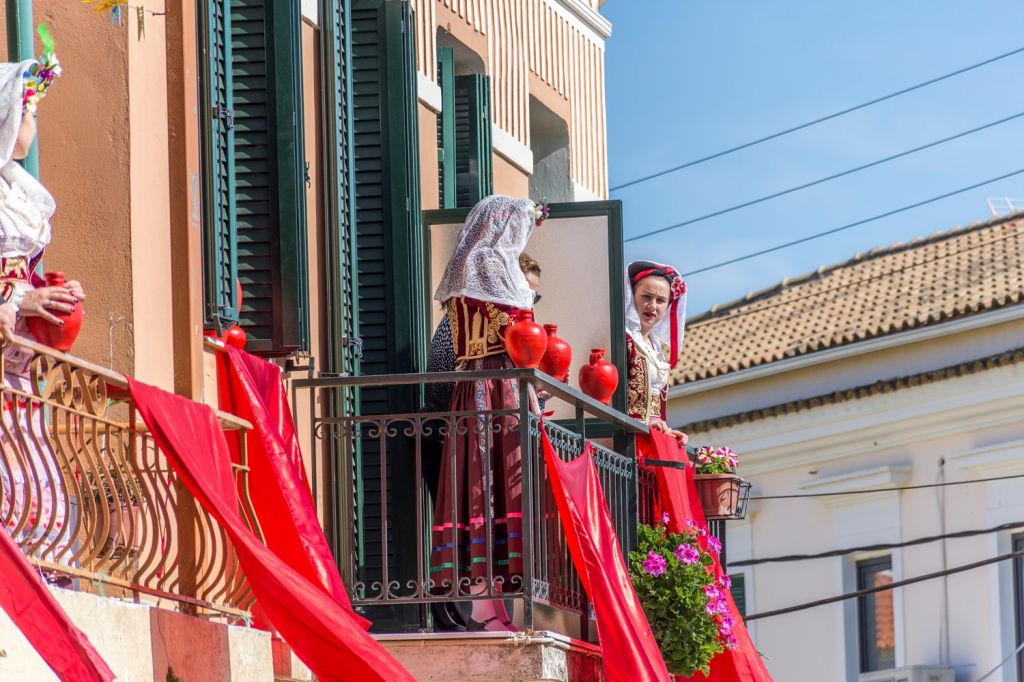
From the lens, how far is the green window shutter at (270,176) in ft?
31.7

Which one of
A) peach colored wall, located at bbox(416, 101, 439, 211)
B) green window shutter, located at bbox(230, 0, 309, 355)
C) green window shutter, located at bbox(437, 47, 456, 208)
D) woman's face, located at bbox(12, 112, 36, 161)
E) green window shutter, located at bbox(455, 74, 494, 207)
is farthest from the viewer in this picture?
green window shutter, located at bbox(455, 74, 494, 207)

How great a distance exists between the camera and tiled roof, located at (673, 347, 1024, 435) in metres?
20.7

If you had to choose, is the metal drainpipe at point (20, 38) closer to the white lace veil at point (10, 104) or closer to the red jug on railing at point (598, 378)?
the white lace veil at point (10, 104)

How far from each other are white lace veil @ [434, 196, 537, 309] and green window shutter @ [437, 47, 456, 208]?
2385 mm

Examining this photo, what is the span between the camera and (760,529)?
23.1 m

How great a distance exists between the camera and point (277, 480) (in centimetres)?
880

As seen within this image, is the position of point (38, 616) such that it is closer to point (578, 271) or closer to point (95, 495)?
point (95, 495)

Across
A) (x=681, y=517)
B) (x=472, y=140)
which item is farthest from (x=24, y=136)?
(x=472, y=140)

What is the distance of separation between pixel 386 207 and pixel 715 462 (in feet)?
A: 7.60

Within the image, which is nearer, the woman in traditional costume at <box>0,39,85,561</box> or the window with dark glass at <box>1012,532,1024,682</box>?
the woman in traditional costume at <box>0,39,85,561</box>

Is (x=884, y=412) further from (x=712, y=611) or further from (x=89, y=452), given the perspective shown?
(x=89, y=452)

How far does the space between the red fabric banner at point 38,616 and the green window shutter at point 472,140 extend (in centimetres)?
726

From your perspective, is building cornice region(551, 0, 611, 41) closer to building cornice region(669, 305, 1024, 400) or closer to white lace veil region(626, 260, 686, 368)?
white lace veil region(626, 260, 686, 368)

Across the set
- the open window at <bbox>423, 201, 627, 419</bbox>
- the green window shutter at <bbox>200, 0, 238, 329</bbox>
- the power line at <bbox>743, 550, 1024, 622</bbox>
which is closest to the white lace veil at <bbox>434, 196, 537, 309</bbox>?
the open window at <bbox>423, 201, 627, 419</bbox>
